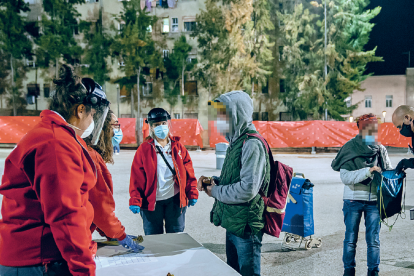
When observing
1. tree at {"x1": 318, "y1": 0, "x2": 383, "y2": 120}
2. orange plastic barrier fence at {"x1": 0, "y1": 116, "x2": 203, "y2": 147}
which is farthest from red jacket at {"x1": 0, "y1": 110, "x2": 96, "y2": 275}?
tree at {"x1": 318, "y1": 0, "x2": 383, "y2": 120}

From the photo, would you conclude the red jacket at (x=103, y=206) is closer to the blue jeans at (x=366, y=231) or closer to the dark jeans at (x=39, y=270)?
the dark jeans at (x=39, y=270)

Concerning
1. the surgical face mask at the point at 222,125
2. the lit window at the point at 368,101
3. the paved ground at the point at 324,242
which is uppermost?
the lit window at the point at 368,101

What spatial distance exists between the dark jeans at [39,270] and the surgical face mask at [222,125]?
5.21ft

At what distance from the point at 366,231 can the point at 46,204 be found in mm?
3723

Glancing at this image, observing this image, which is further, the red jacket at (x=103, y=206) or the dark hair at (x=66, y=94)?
the red jacket at (x=103, y=206)

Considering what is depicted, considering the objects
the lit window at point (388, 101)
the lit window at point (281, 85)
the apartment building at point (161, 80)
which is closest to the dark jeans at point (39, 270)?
the apartment building at point (161, 80)

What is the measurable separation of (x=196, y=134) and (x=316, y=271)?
693 inches

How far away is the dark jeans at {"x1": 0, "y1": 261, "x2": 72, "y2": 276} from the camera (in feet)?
5.43

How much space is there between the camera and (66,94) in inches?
69.7

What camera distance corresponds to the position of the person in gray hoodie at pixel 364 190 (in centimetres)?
405

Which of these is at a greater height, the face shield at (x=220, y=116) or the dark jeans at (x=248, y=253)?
the face shield at (x=220, y=116)

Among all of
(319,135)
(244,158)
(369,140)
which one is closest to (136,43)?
(319,135)

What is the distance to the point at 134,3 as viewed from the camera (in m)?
34.9

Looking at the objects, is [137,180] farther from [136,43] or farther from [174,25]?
[174,25]
